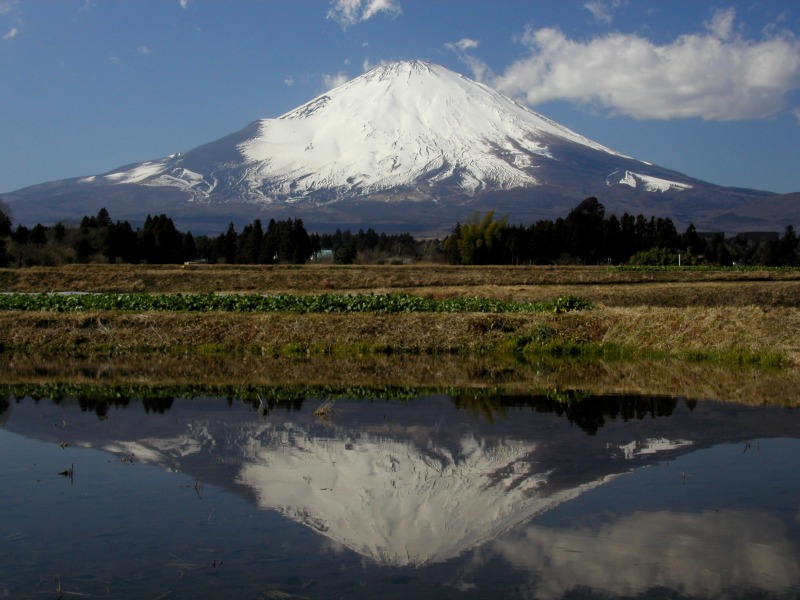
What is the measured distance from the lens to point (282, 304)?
21797 millimetres

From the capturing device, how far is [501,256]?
78.2 metres

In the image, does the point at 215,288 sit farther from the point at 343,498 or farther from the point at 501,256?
the point at 501,256

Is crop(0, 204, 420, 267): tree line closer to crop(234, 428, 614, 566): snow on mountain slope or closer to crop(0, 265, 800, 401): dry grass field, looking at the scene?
crop(0, 265, 800, 401): dry grass field

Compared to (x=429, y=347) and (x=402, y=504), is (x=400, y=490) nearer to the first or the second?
(x=402, y=504)

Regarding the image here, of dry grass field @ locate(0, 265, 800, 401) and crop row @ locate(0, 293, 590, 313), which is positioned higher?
crop row @ locate(0, 293, 590, 313)

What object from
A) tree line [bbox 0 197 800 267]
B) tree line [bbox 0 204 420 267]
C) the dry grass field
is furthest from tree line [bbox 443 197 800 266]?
the dry grass field

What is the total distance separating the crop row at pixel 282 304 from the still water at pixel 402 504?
1018cm

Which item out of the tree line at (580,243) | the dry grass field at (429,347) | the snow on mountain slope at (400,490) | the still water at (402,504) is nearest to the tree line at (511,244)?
the tree line at (580,243)

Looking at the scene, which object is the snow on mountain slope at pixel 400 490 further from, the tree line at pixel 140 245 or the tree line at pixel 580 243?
the tree line at pixel 580 243

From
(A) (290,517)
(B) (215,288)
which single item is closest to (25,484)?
(A) (290,517)

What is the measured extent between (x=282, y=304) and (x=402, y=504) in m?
15.3

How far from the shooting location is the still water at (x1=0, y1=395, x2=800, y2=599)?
5.36 metres

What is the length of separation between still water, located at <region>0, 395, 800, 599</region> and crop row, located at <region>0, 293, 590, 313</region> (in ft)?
33.4

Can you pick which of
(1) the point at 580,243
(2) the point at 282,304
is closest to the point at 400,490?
(2) the point at 282,304
